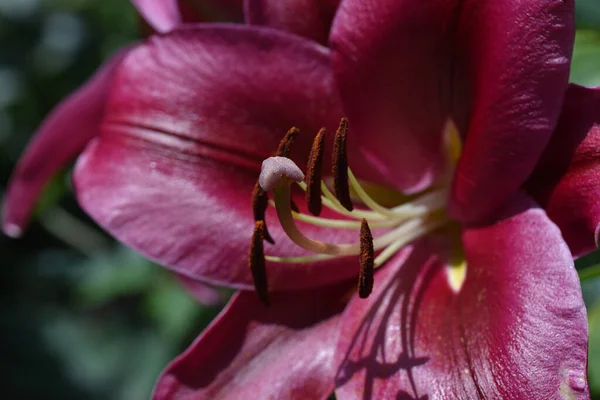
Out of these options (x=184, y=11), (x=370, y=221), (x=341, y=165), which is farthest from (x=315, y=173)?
(x=184, y=11)

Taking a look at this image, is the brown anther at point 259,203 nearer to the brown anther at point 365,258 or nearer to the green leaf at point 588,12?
the brown anther at point 365,258

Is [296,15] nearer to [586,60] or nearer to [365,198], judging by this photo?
[365,198]

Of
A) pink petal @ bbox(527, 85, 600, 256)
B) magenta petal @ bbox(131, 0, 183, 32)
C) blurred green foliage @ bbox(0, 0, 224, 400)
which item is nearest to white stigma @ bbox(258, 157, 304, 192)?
pink petal @ bbox(527, 85, 600, 256)

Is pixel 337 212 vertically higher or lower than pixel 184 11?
lower

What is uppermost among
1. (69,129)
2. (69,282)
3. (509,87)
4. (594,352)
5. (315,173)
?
(509,87)

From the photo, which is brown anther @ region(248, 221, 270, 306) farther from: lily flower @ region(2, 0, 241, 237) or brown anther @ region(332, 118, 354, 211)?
lily flower @ region(2, 0, 241, 237)

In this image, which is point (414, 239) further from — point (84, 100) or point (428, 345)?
point (84, 100)

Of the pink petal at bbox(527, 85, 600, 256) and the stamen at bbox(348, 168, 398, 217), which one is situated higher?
the pink petal at bbox(527, 85, 600, 256)
